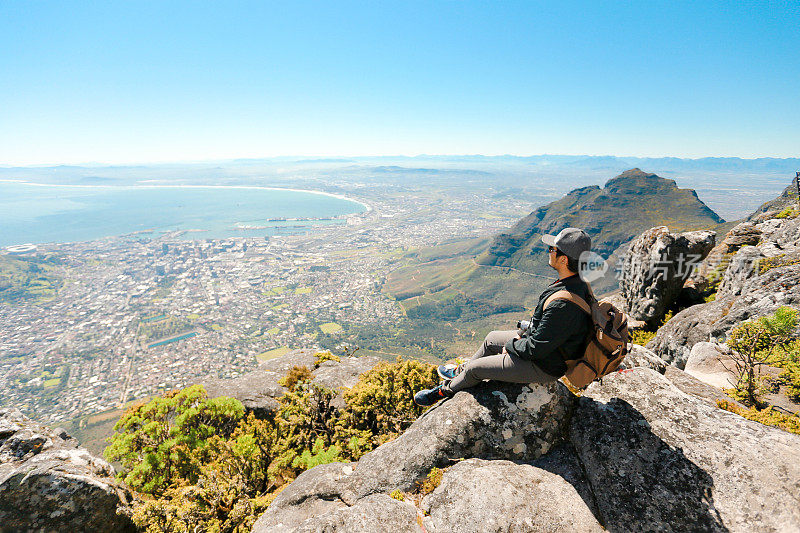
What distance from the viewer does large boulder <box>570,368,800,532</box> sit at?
3.98m

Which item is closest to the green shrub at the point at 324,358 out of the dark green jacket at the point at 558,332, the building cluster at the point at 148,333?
the dark green jacket at the point at 558,332

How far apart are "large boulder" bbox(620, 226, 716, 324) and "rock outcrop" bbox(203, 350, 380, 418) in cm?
1760

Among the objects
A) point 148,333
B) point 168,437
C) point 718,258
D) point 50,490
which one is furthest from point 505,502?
point 148,333

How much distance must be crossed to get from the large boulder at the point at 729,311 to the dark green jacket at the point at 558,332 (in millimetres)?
10315

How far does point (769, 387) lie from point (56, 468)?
641 inches

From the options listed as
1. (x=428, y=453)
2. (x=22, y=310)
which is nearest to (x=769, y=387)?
(x=428, y=453)

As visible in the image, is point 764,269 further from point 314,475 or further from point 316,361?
point 316,361

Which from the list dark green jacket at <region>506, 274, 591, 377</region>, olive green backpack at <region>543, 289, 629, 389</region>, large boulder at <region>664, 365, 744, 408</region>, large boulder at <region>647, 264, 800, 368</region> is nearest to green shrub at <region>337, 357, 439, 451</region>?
dark green jacket at <region>506, 274, 591, 377</region>

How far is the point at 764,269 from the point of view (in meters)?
13.5

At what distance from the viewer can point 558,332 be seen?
16.2 feet

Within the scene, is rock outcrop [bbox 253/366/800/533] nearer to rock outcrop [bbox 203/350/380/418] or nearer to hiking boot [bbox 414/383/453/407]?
hiking boot [bbox 414/383/453/407]

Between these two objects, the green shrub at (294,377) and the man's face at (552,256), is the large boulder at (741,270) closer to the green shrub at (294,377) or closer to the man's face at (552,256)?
the man's face at (552,256)

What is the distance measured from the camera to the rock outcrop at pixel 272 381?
1245cm

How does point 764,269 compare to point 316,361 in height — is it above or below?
above
